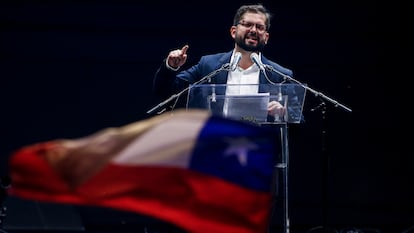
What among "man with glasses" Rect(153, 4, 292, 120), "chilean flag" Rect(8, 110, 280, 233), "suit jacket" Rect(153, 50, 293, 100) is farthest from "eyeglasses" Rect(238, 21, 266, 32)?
"chilean flag" Rect(8, 110, 280, 233)

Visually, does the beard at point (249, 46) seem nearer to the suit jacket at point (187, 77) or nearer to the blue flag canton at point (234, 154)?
the suit jacket at point (187, 77)

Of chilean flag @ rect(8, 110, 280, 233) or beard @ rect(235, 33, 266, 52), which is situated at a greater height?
beard @ rect(235, 33, 266, 52)

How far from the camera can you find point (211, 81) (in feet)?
15.3

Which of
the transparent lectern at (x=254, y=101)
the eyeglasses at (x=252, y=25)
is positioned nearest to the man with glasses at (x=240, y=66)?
the eyeglasses at (x=252, y=25)

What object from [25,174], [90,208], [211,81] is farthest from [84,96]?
[25,174]

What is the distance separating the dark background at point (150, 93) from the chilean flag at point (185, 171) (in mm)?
3488

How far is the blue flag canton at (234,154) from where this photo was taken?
110 inches

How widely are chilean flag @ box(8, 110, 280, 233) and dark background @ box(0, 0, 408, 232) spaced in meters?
3.49

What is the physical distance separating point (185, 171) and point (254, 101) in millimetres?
1269

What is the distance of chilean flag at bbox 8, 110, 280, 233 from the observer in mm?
2744

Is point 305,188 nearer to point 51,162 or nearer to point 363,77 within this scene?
point 363,77

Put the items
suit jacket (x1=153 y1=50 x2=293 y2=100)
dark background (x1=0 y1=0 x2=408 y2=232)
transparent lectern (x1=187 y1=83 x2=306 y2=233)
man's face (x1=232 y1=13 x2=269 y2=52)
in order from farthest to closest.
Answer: dark background (x1=0 y1=0 x2=408 y2=232)
man's face (x1=232 y1=13 x2=269 y2=52)
suit jacket (x1=153 y1=50 x2=293 y2=100)
transparent lectern (x1=187 y1=83 x2=306 y2=233)

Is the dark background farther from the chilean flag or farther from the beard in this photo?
the chilean flag

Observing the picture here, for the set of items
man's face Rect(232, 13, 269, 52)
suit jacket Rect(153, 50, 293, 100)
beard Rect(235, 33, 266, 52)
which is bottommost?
suit jacket Rect(153, 50, 293, 100)
